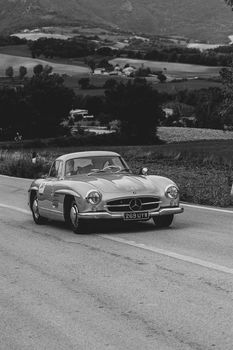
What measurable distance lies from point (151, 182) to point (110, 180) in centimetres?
71

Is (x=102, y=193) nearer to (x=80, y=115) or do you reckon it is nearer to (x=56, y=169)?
(x=56, y=169)

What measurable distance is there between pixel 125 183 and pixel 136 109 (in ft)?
294

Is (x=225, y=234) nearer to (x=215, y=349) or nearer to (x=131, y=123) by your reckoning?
(x=215, y=349)

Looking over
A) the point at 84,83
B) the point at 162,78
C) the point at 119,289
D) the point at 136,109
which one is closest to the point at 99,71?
the point at 162,78

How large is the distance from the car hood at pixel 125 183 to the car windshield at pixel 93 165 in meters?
0.46

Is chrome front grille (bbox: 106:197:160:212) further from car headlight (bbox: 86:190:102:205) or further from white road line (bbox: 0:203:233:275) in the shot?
white road line (bbox: 0:203:233:275)

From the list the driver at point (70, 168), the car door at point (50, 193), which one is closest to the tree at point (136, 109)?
the car door at point (50, 193)

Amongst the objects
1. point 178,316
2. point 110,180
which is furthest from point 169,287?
point 110,180

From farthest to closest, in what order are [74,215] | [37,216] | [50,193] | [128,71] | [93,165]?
[128,71]
[37,216]
[93,165]
[50,193]
[74,215]

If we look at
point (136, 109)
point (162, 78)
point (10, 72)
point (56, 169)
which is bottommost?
point (136, 109)

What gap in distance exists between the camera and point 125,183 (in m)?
12.5

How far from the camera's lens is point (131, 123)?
98562 mm

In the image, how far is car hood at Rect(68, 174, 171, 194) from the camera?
1232 centimetres

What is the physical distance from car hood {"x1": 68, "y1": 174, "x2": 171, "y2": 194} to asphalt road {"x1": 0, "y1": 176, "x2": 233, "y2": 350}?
0.70m
